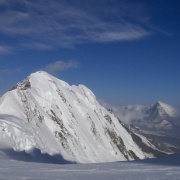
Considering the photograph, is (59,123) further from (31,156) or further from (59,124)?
(31,156)

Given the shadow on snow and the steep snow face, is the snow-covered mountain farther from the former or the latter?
the shadow on snow

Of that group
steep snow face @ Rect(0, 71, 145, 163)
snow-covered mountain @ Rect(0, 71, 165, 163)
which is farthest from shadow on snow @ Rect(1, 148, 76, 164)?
steep snow face @ Rect(0, 71, 145, 163)

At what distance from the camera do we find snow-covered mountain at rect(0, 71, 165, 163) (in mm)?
67812

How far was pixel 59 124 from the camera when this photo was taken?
351 ft

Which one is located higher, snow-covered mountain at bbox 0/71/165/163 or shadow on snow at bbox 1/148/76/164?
snow-covered mountain at bbox 0/71/165/163

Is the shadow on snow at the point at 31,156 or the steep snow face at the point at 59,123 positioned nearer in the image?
the shadow on snow at the point at 31,156

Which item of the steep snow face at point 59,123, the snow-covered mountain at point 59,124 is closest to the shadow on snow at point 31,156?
the snow-covered mountain at point 59,124

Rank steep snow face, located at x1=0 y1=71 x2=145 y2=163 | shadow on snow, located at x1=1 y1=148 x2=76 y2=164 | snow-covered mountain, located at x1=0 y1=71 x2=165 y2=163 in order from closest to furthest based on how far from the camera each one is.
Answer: shadow on snow, located at x1=1 y1=148 x2=76 y2=164 → snow-covered mountain, located at x1=0 y1=71 x2=165 y2=163 → steep snow face, located at x1=0 y1=71 x2=145 y2=163

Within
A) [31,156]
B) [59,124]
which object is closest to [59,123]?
[59,124]

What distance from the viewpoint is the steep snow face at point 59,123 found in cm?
6881

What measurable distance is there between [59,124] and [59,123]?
1.08 metres

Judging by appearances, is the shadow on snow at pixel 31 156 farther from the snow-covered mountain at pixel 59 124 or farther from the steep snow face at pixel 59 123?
the steep snow face at pixel 59 123

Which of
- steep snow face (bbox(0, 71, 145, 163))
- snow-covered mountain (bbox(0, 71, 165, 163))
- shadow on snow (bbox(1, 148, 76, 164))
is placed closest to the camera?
shadow on snow (bbox(1, 148, 76, 164))

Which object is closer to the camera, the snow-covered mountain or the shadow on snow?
the shadow on snow
